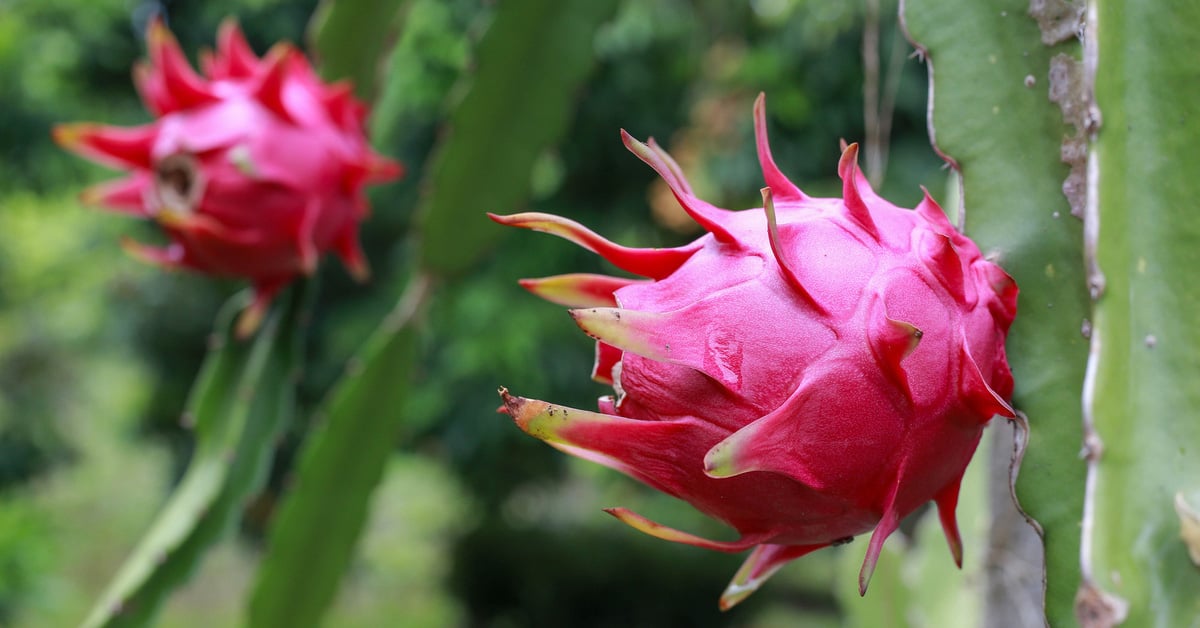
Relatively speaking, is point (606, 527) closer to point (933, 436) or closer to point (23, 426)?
point (23, 426)

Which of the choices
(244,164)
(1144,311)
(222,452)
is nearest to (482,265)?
(222,452)

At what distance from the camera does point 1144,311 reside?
39 centimetres

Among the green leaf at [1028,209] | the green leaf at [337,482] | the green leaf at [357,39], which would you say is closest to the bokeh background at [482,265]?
the green leaf at [357,39]

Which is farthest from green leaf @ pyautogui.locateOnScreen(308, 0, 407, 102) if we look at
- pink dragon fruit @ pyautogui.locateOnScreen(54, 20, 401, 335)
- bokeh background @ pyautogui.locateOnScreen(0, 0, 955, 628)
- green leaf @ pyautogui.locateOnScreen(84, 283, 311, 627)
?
bokeh background @ pyautogui.locateOnScreen(0, 0, 955, 628)

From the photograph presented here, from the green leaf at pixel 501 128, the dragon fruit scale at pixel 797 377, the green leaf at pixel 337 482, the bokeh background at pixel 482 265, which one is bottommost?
the bokeh background at pixel 482 265

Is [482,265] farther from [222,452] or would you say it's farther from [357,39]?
[222,452]

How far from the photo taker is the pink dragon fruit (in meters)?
0.98

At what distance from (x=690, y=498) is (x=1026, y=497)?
0.52ft

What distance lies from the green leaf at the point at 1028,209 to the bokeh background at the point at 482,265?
75.3 inches

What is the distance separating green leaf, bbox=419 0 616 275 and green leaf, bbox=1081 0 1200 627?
2.41 feet

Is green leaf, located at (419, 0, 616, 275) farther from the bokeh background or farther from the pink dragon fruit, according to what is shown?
the bokeh background

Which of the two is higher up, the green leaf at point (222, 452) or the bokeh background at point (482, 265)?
the green leaf at point (222, 452)

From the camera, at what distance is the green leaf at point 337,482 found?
1077 millimetres

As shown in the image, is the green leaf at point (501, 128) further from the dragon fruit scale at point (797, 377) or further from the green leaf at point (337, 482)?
the dragon fruit scale at point (797, 377)
